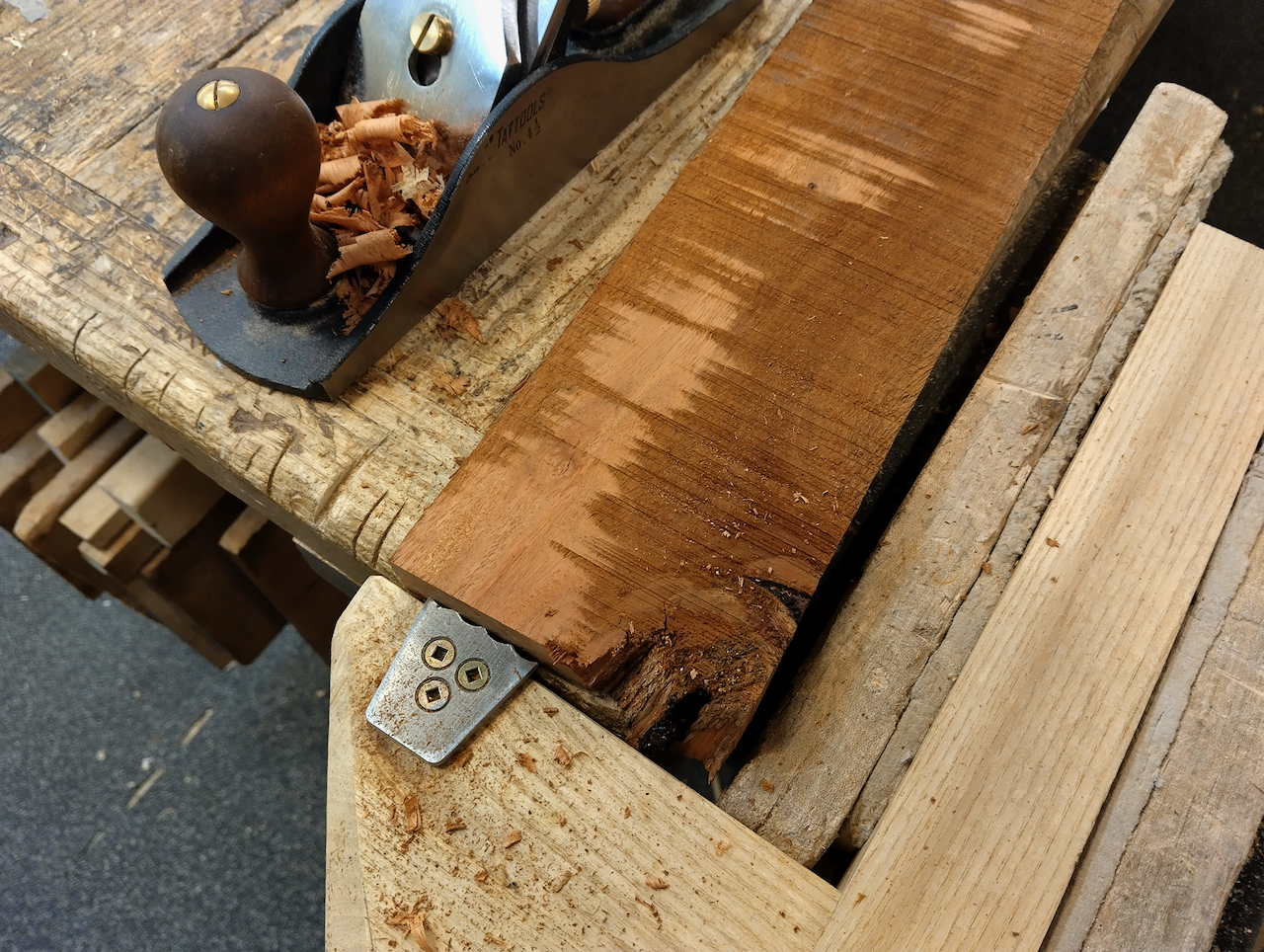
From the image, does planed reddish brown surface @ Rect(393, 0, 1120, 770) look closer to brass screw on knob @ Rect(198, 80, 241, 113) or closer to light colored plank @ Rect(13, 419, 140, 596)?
brass screw on knob @ Rect(198, 80, 241, 113)

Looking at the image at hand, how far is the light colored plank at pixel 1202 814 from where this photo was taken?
601mm

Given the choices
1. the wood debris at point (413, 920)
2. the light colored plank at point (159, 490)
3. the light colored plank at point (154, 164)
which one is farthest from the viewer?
the light colored plank at point (159, 490)

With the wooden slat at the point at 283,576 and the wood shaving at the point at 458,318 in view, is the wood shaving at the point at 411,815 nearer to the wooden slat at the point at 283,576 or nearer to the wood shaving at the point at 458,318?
the wood shaving at the point at 458,318

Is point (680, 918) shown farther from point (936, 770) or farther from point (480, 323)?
point (480, 323)

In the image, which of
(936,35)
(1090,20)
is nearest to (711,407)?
(936,35)

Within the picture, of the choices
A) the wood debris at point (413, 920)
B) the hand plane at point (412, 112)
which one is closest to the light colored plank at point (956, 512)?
the wood debris at point (413, 920)

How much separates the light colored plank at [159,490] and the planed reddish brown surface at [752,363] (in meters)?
0.72

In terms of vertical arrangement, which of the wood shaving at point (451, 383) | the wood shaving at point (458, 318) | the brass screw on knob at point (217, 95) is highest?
the brass screw on knob at point (217, 95)

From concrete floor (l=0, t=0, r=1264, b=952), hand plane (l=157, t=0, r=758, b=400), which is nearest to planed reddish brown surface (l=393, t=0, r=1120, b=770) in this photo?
hand plane (l=157, t=0, r=758, b=400)

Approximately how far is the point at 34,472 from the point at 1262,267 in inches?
62.2

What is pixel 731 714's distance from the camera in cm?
65

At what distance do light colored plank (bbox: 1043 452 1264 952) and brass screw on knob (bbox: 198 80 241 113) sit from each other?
0.90m

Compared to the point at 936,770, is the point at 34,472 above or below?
below

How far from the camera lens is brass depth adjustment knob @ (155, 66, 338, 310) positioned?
74cm
